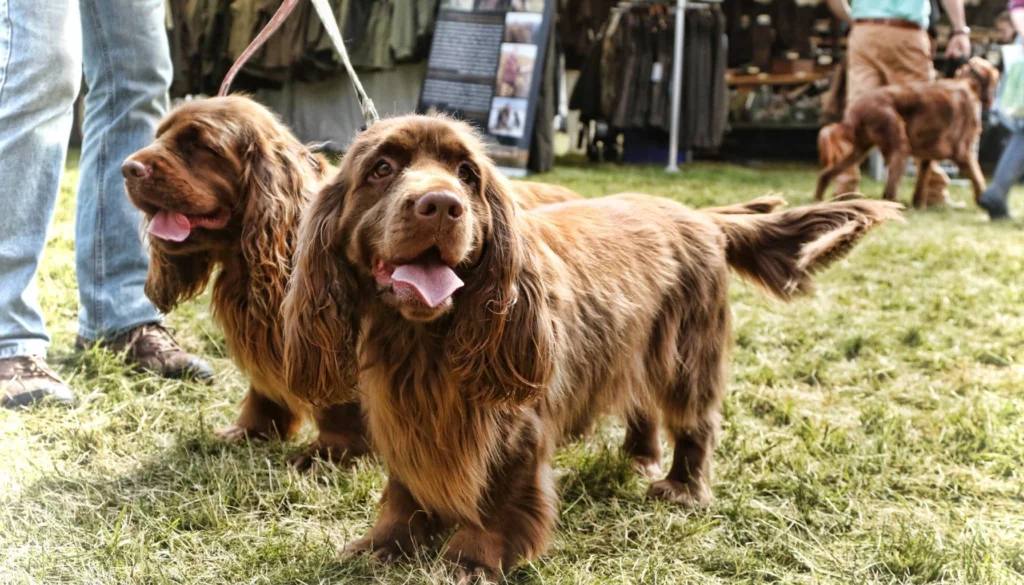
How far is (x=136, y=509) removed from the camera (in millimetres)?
2184

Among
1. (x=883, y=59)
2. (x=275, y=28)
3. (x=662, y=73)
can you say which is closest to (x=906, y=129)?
(x=883, y=59)

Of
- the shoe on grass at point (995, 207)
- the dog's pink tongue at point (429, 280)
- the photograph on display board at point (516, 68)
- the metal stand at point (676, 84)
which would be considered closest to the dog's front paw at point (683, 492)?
the dog's pink tongue at point (429, 280)

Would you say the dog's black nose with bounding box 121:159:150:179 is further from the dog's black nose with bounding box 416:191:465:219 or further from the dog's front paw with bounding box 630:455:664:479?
the dog's front paw with bounding box 630:455:664:479

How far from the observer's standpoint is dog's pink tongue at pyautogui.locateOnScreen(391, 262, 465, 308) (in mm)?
1702

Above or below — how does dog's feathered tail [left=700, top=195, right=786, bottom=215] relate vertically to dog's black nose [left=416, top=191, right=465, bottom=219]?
below

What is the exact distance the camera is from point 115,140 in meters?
3.11

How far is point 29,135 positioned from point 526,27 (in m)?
6.44

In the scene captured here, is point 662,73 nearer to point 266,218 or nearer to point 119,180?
point 119,180

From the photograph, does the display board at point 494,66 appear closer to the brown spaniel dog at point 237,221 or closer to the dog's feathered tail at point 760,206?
the dog's feathered tail at point 760,206

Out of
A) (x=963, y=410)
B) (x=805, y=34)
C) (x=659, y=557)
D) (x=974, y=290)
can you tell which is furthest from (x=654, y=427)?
(x=805, y=34)

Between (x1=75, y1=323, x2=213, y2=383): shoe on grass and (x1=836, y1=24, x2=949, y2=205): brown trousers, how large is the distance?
615 cm

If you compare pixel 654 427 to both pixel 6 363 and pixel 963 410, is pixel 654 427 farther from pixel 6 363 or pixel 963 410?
pixel 6 363

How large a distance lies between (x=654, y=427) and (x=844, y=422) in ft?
2.64

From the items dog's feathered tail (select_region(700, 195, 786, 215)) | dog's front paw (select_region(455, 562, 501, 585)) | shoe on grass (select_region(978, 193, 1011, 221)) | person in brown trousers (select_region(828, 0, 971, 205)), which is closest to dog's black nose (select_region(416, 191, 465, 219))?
dog's front paw (select_region(455, 562, 501, 585))
